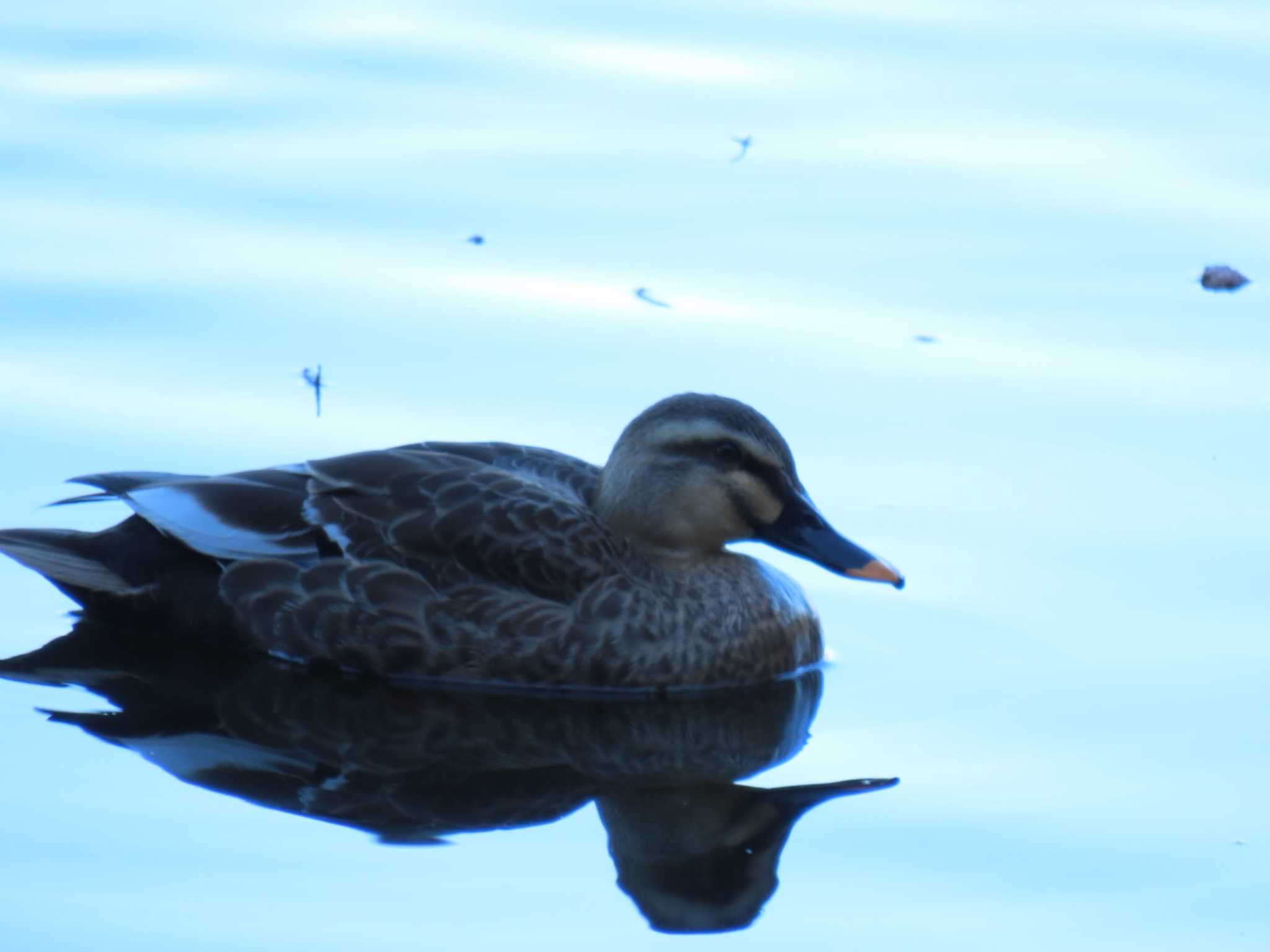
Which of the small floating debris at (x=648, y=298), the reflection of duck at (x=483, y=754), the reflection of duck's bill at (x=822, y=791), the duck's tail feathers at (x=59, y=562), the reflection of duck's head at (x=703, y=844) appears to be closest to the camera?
the reflection of duck's head at (x=703, y=844)

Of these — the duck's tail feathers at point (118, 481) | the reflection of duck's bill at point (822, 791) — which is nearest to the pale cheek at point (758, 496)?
the reflection of duck's bill at point (822, 791)

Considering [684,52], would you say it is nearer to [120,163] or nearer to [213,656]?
[120,163]

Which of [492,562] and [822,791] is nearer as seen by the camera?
[822,791]

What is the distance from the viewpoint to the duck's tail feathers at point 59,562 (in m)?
8.47

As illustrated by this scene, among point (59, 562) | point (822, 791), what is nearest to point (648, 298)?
point (59, 562)

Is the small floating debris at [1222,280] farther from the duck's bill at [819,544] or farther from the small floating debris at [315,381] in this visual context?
the small floating debris at [315,381]

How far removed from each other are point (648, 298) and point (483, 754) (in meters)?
3.74

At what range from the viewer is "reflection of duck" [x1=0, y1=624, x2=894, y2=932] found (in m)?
6.91

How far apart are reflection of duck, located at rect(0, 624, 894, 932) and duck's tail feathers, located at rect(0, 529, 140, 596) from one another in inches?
6.7

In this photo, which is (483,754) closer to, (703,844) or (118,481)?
(703,844)

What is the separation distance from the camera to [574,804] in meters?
7.21

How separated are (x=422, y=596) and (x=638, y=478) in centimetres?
83

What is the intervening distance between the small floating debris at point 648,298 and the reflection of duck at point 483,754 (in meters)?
2.88

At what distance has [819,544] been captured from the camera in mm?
8320
